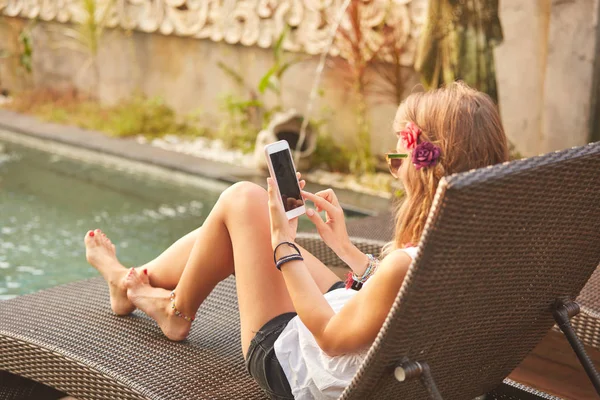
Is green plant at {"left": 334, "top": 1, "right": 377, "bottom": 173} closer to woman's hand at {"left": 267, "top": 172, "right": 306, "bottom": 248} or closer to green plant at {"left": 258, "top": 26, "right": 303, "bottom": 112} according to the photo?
green plant at {"left": 258, "top": 26, "right": 303, "bottom": 112}

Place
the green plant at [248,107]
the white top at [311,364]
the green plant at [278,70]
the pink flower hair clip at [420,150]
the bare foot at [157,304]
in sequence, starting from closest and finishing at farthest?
the pink flower hair clip at [420,150] < the white top at [311,364] < the bare foot at [157,304] < the green plant at [278,70] < the green plant at [248,107]

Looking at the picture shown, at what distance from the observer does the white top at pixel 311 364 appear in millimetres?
1810

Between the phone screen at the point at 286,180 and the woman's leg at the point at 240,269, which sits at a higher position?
the phone screen at the point at 286,180

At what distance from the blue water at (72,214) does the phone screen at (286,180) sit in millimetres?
2245

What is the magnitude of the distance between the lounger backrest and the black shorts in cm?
34

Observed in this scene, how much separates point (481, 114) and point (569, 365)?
1.53m

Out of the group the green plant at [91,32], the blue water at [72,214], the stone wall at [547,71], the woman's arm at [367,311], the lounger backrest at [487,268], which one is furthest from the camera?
the green plant at [91,32]

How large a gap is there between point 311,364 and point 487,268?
1.69ft

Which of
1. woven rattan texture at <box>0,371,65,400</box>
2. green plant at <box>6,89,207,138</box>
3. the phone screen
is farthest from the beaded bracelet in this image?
green plant at <box>6,89,207,138</box>

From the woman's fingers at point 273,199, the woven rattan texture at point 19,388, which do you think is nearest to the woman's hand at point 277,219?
the woman's fingers at point 273,199

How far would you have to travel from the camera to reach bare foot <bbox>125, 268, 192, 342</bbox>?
7.54 feet

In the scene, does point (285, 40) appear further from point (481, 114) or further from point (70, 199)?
point (481, 114)

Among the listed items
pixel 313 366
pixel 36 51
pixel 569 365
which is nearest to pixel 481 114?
pixel 313 366

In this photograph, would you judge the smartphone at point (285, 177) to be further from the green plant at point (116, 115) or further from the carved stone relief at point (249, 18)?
the green plant at point (116, 115)
